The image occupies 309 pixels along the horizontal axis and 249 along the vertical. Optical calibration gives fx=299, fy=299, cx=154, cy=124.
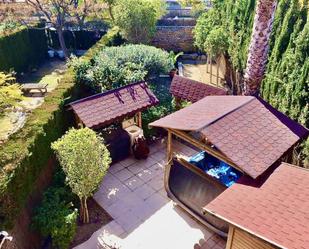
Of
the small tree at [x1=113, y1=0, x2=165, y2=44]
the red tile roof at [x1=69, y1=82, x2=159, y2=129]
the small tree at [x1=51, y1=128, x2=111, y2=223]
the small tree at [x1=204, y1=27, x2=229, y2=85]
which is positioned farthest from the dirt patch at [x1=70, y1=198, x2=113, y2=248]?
the small tree at [x1=113, y1=0, x2=165, y2=44]

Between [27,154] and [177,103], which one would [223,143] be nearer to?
[27,154]

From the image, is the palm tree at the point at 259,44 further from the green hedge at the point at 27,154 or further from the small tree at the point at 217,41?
the green hedge at the point at 27,154

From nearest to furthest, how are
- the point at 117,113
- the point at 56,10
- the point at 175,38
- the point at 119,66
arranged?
the point at 117,113, the point at 119,66, the point at 56,10, the point at 175,38

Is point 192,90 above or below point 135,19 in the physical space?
below

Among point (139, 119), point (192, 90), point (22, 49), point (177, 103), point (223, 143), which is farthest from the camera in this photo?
point (22, 49)

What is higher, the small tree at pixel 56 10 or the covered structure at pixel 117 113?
the small tree at pixel 56 10

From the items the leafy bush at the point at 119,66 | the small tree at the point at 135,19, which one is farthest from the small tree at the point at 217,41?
the small tree at the point at 135,19

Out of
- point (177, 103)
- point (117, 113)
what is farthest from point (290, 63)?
point (117, 113)
